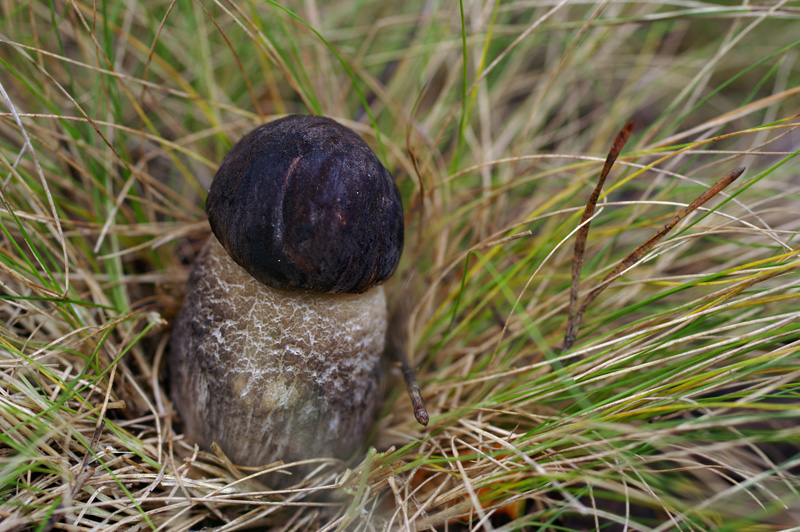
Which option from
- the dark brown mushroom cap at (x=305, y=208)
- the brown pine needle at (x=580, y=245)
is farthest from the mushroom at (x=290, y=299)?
the brown pine needle at (x=580, y=245)

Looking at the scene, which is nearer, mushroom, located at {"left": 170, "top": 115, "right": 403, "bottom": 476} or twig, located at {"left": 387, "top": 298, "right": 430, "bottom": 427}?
mushroom, located at {"left": 170, "top": 115, "right": 403, "bottom": 476}

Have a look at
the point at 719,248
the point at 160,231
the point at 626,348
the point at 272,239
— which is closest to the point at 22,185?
the point at 160,231

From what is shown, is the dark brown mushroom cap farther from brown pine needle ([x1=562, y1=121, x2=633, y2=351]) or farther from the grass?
brown pine needle ([x1=562, y1=121, x2=633, y2=351])

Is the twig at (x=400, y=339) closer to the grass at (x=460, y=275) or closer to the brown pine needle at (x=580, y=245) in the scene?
the grass at (x=460, y=275)

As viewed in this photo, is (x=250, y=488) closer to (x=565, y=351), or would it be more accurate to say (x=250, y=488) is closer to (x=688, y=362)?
(x=565, y=351)

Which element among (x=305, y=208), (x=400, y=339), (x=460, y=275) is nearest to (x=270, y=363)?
(x=305, y=208)

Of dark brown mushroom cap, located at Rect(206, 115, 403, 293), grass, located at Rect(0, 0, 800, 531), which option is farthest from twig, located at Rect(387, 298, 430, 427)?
dark brown mushroom cap, located at Rect(206, 115, 403, 293)
